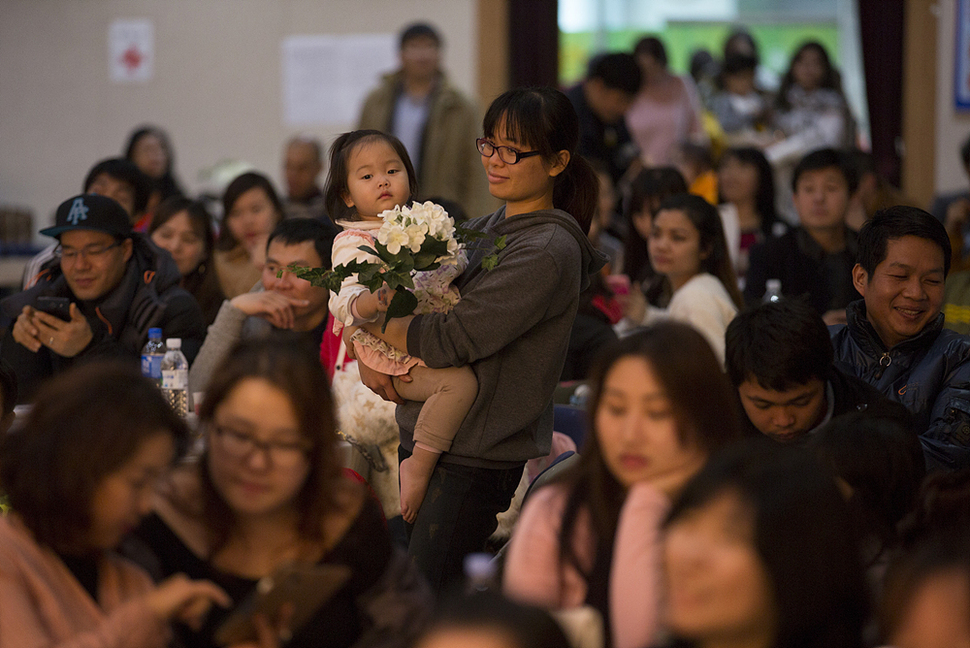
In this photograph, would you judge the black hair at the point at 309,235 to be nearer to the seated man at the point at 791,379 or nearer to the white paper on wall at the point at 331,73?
the seated man at the point at 791,379

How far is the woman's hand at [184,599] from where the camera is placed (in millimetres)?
1556

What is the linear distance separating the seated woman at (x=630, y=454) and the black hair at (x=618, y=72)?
454 centimetres

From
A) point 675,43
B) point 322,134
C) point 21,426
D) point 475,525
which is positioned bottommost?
point 475,525

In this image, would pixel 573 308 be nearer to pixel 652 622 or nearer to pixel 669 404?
pixel 669 404

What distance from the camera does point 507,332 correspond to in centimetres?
233

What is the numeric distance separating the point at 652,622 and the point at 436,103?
5.17 metres

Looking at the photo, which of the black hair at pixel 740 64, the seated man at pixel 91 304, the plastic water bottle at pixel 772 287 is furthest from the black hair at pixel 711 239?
the black hair at pixel 740 64

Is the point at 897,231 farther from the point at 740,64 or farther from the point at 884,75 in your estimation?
the point at 884,75

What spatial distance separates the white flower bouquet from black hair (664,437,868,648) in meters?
0.97

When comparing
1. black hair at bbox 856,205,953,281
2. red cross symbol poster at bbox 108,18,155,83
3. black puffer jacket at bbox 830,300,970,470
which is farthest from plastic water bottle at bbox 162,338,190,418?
red cross symbol poster at bbox 108,18,155,83

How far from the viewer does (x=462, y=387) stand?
2.41m

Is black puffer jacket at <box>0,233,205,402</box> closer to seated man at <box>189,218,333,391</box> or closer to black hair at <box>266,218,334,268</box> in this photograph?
seated man at <box>189,218,333,391</box>

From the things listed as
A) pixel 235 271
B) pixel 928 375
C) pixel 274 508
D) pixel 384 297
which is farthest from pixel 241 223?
pixel 274 508

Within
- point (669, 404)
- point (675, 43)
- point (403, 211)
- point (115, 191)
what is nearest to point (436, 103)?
point (115, 191)
